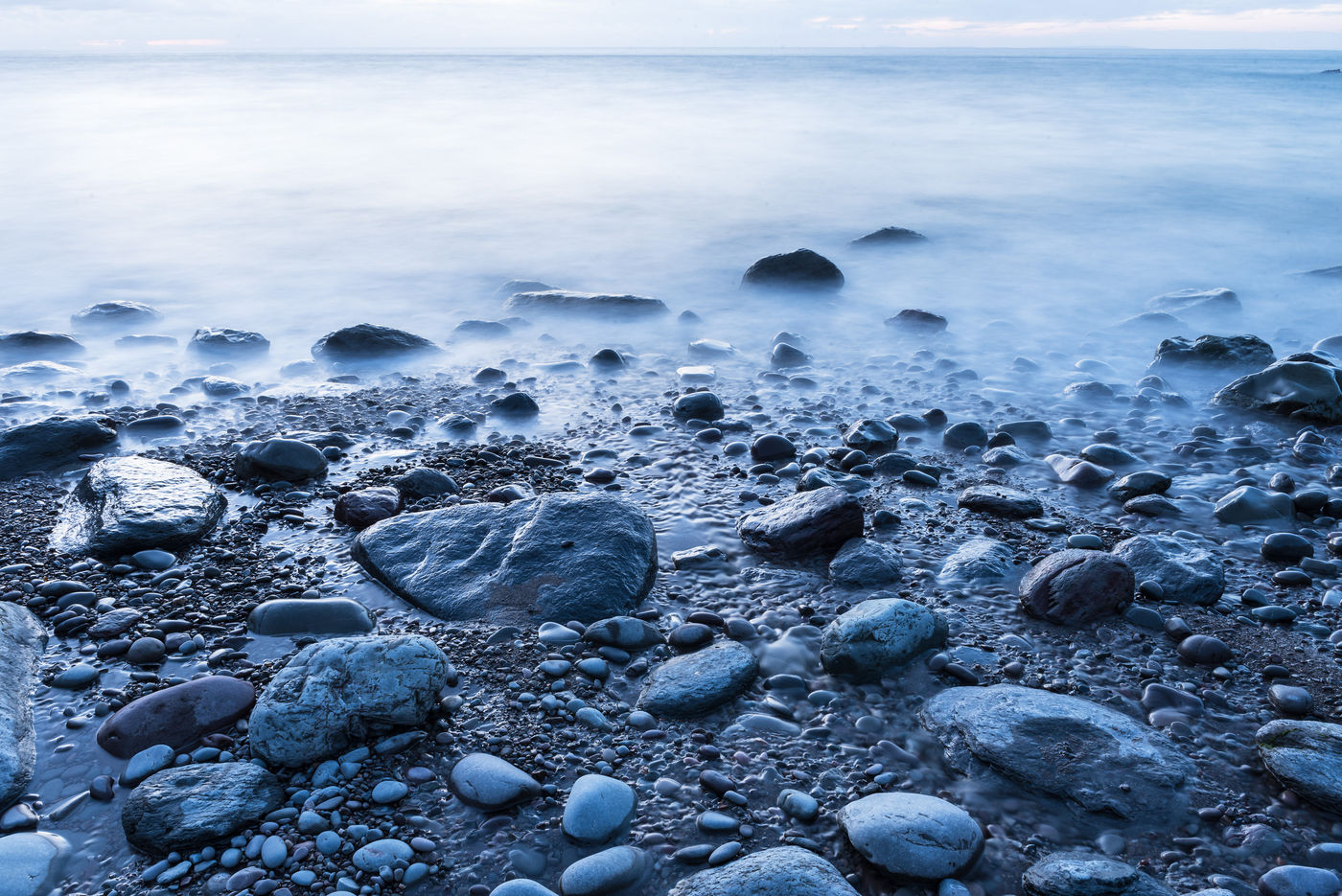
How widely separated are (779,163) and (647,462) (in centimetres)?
1490

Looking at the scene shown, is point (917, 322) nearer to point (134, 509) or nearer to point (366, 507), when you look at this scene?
point (366, 507)

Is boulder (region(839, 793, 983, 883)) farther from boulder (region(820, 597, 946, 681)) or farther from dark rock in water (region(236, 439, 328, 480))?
dark rock in water (region(236, 439, 328, 480))

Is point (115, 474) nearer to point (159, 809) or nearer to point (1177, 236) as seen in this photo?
point (159, 809)

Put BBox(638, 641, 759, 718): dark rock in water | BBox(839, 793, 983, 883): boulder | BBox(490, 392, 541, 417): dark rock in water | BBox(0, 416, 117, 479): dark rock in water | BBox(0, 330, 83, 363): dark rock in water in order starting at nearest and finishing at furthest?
BBox(839, 793, 983, 883): boulder
BBox(638, 641, 759, 718): dark rock in water
BBox(0, 416, 117, 479): dark rock in water
BBox(490, 392, 541, 417): dark rock in water
BBox(0, 330, 83, 363): dark rock in water

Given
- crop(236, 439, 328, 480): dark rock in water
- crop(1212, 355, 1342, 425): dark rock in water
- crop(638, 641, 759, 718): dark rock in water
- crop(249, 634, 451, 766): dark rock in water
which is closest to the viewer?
crop(249, 634, 451, 766): dark rock in water

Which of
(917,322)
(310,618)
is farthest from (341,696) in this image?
(917,322)

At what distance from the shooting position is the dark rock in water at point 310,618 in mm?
3049

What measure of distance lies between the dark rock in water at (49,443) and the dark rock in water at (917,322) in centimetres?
592

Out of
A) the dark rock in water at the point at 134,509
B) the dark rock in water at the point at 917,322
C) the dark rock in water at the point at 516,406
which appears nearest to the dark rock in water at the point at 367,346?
the dark rock in water at the point at 516,406

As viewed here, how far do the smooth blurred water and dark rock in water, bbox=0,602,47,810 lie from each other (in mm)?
4527

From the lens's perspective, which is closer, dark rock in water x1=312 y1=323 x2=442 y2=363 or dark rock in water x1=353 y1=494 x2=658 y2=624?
dark rock in water x1=353 y1=494 x2=658 y2=624

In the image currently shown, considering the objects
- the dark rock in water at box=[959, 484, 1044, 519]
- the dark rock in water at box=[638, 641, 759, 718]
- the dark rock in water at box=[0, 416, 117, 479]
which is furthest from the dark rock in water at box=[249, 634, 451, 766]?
the dark rock in water at box=[0, 416, 117, 479]

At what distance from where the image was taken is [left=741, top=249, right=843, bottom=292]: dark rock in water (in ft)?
28.0

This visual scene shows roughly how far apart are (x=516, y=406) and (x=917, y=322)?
3.86m
